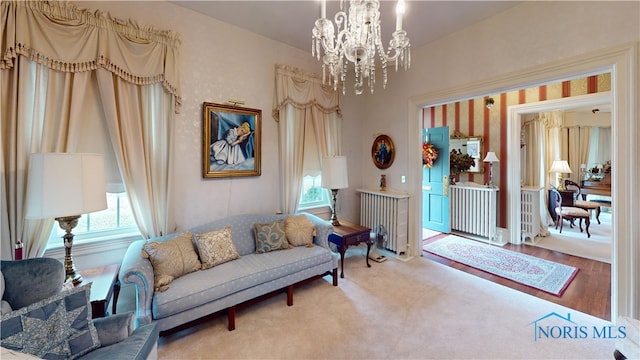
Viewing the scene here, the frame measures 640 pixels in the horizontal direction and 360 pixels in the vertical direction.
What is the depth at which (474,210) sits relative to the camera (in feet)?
15.7

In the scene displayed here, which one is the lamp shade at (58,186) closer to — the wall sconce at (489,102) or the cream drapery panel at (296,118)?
the cream drapery panel at (296,118)

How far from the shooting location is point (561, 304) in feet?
8.38

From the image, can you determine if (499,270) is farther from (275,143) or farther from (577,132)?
(577,132)

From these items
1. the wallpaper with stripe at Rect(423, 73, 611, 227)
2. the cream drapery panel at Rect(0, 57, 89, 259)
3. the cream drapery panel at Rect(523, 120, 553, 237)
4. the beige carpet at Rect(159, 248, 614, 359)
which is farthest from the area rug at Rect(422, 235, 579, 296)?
the cream drapery panel at Rect(0, 57, 89, 259)

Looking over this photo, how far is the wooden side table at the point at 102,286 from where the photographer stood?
1.70m

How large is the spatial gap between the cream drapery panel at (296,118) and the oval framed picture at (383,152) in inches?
37.4

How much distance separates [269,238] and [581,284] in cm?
368

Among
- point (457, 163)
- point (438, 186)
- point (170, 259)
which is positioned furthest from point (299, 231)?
point (457, 163)

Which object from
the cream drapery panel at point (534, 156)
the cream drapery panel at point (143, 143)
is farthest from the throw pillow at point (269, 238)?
the cream drapery panel at point (534, 156)

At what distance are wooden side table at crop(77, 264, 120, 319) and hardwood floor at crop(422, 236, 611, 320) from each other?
381 centimetres

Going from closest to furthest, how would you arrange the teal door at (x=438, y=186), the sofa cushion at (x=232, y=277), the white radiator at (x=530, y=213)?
the sofa cushion at (x=232, y=277)
the white radiator at (x=530, y=213)
the teal door at (x=438, y=186)

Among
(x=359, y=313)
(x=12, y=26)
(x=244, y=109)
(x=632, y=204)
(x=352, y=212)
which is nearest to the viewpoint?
(x=12, y=26)

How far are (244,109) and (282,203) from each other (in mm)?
1327

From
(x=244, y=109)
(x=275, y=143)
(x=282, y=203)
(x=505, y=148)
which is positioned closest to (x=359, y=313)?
(x=282, y=203)
